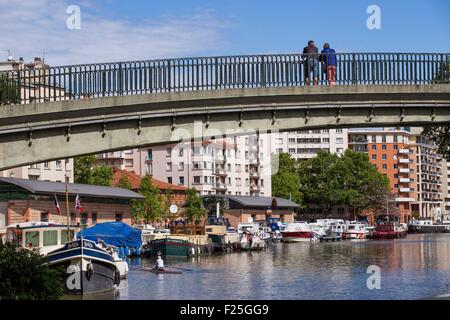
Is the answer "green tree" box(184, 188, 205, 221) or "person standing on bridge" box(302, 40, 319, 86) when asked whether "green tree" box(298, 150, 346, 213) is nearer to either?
"green tree" box(184, 188, 205, 221)

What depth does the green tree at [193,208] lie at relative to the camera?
4719 inches

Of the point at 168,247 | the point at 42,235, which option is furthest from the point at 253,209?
the point at 42,235

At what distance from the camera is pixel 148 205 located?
118062 millimetres

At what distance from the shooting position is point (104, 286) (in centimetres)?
4572

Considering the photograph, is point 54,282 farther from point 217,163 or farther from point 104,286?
point 217,163

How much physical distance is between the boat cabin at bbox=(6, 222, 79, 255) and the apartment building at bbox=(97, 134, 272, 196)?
93875 millimetres

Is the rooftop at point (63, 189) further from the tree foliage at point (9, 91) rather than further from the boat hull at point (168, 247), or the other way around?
the tree foliage at point (9, 91)

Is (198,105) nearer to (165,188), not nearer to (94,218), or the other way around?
(94,218)

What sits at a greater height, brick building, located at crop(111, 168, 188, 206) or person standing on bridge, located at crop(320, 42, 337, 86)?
person standing on bridge, located at crop(320, 42, 337, 86)

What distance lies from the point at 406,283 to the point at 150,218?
7062cm

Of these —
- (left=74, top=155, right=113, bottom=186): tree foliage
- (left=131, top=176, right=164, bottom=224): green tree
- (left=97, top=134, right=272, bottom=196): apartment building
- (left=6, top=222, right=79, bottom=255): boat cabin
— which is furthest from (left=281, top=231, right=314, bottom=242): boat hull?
(left=6, top=222, right=79, bottom=255): boat cabin

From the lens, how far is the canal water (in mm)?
44188

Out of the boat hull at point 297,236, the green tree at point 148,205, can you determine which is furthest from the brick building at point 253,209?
the boat hull at point 297,236

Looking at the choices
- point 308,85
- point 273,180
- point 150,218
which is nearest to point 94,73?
point 308,85
